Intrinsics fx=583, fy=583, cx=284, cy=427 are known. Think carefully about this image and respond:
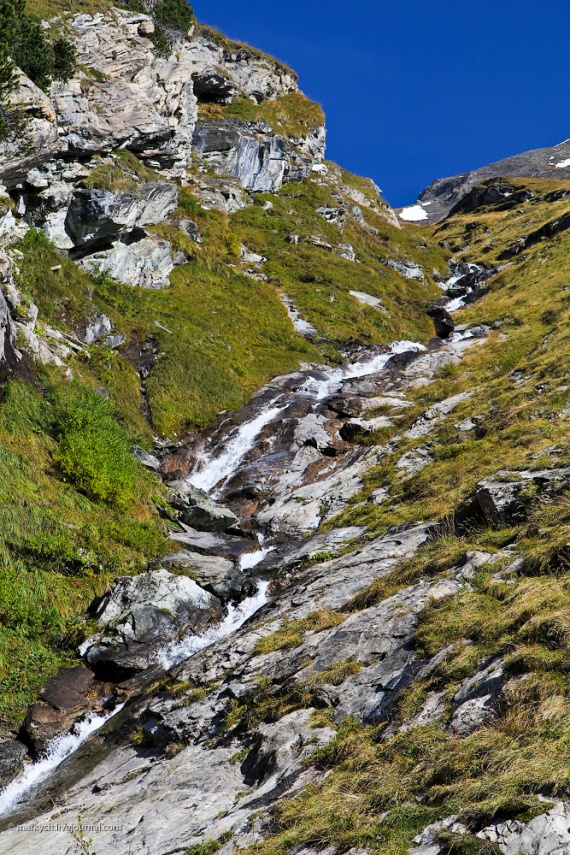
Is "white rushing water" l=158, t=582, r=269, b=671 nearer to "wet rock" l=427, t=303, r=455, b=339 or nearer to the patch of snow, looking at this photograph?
"wet rock" l=427, t=303, r=455, b=339

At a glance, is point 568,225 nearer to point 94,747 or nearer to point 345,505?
point 345,505

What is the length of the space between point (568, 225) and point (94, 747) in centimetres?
8348

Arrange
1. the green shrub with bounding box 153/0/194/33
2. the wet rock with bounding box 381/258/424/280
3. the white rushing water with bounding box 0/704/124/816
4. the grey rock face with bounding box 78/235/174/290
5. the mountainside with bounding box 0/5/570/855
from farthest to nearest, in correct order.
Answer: the wet rock with bounding box 381/258/424/280, the green shrub with bounding box 153/0/194/33, the grey rock face with bounding box 78/235/174/290, the white rushing water with bounding box 0/704/124/816, the mountainside with bounding box 0/5/570/855

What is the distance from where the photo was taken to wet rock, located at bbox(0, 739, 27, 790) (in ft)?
38.5

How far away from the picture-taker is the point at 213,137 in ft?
213

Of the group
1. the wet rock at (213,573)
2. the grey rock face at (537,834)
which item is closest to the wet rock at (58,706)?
the wet rock at (213,573)

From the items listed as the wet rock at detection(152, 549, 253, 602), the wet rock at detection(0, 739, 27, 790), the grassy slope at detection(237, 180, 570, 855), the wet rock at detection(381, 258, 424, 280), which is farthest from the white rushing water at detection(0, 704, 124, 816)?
the wet rock at detection(381, 258, 424, 280)

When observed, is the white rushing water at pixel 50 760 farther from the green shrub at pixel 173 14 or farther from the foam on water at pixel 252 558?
the green shrub at pixel 173 14

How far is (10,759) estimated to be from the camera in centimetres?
1202

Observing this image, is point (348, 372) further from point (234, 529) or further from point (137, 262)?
point (234, 529)

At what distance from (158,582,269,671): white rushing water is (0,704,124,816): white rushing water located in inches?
76.2

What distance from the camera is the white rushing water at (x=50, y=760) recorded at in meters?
11.4

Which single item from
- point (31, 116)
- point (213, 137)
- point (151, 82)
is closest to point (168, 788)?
point (31, 116)

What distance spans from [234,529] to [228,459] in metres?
6.94
